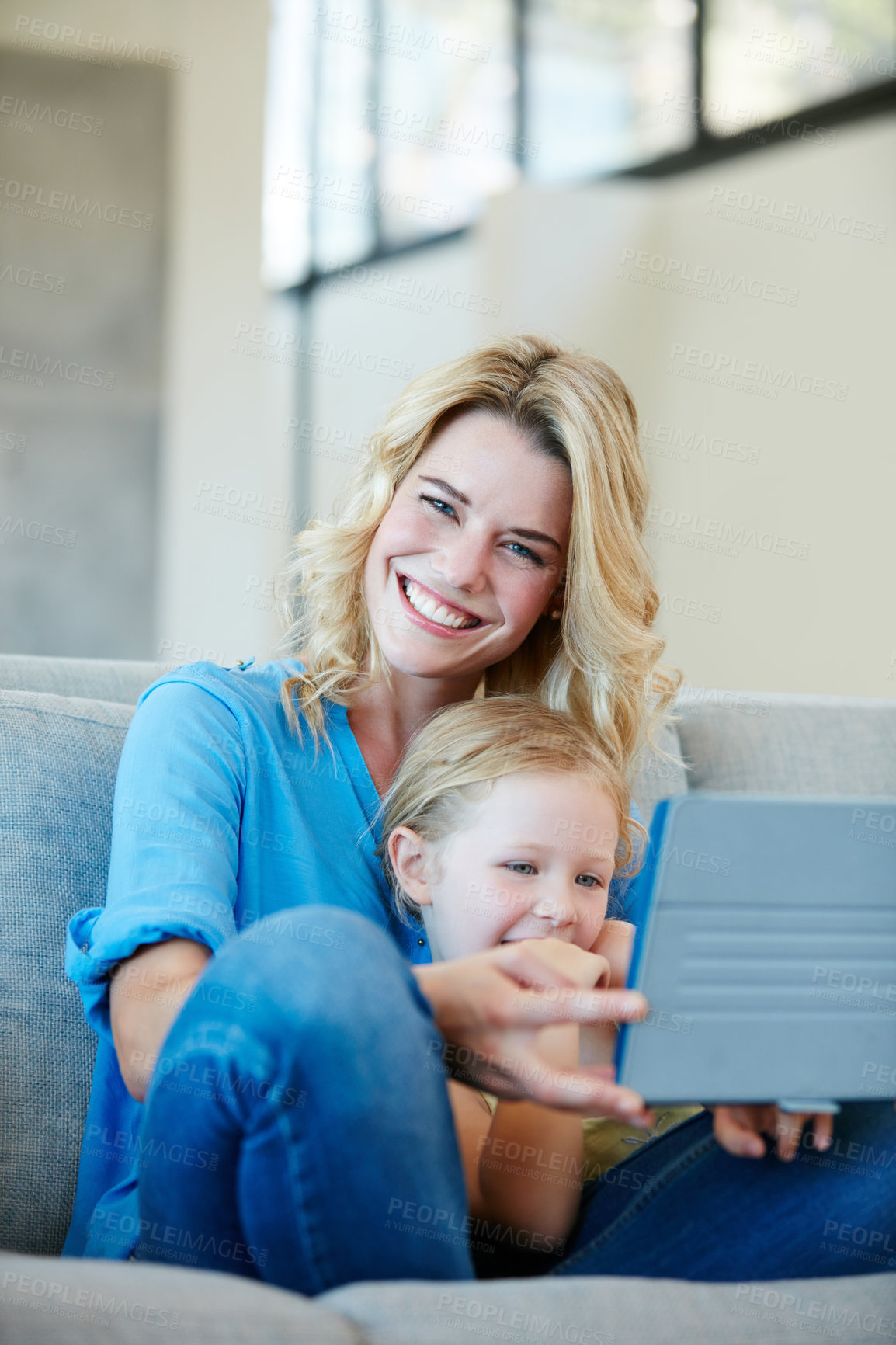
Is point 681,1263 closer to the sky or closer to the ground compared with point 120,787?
closer to the ground

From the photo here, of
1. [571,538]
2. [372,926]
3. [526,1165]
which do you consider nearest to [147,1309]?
[372,926]

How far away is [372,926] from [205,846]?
262 millimetres

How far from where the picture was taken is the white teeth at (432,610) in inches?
52.1

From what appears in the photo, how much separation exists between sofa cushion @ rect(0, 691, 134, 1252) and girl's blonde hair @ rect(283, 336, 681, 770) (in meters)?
0.25

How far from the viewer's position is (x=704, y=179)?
3.51 metres

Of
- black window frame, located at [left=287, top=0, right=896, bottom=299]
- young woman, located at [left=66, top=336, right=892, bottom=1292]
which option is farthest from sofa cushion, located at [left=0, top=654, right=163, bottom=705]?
black window frame, located at [left=287, top=0, right=896, bottom=299]

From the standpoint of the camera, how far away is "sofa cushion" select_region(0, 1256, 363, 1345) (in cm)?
65

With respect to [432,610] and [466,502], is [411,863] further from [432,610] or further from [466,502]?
[466,502]

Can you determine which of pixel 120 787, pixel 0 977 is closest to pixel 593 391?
pixel 120 787

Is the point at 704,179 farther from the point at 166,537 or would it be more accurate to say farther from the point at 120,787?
the point at 120,787

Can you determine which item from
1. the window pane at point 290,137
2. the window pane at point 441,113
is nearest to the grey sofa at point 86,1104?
the window pane at point 441,113

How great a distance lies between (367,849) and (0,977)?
0.38 metres

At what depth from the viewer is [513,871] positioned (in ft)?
3.67

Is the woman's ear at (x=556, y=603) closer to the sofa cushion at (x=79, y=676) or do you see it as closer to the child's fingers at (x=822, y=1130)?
the sofa cushion at (x=79, y=676)
